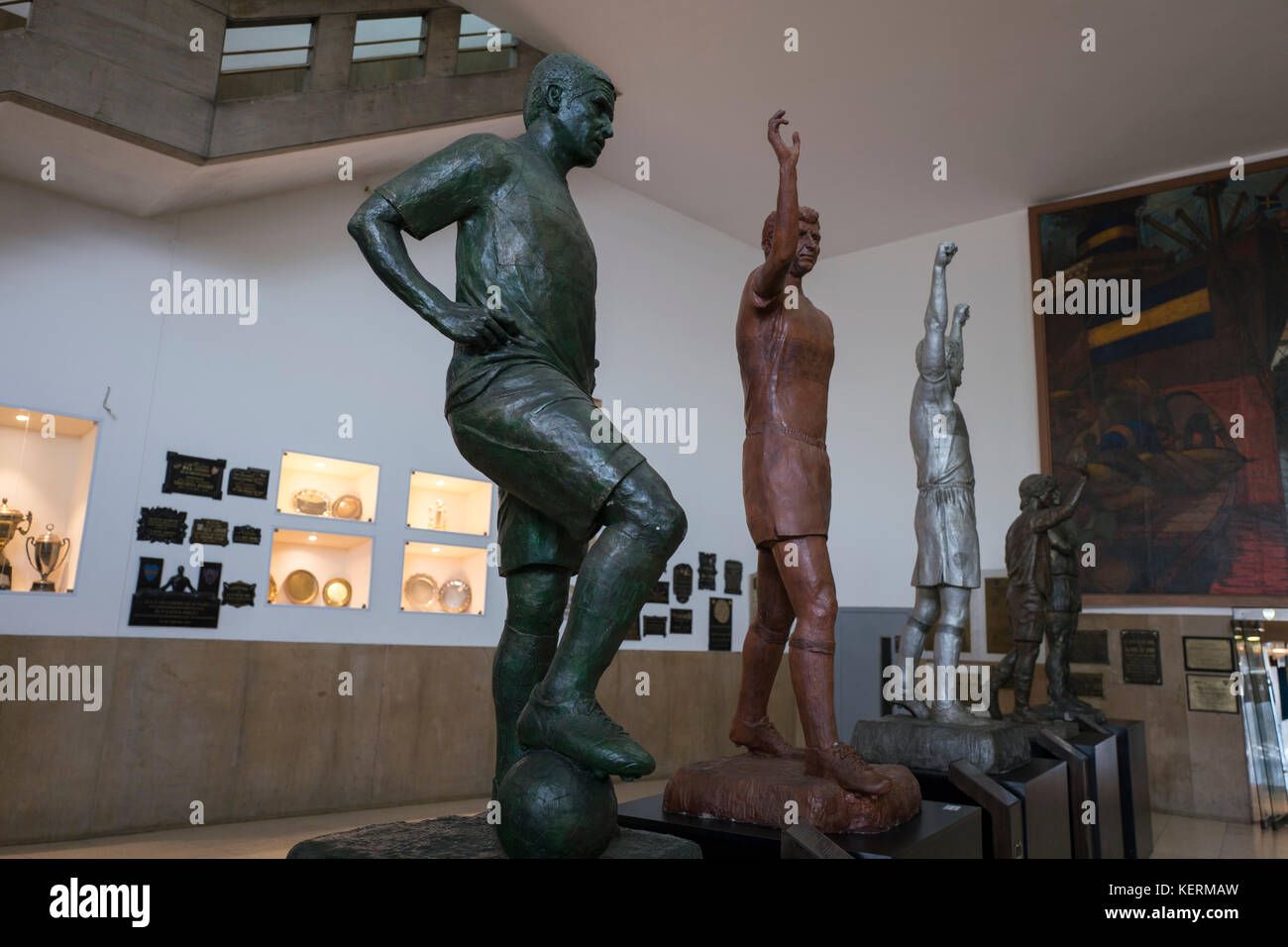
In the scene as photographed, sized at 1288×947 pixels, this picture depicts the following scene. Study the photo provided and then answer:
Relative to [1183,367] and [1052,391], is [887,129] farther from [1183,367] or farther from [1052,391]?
[1183,367]

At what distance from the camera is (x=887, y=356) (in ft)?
32.9

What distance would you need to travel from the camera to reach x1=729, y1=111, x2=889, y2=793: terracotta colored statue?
2.62 meters

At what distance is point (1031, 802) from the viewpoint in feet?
10.6

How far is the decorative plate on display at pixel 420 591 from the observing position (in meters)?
6.64

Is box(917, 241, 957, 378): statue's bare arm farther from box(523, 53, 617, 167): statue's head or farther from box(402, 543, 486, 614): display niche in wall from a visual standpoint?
box(402, 543, 486, 614): display niche in wall

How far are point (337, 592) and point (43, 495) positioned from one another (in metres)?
1.95

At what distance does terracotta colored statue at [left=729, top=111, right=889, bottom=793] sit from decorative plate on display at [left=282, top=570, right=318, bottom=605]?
164 inches

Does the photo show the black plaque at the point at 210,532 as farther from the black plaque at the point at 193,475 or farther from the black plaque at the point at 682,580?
the black plaque at the point at 682,580

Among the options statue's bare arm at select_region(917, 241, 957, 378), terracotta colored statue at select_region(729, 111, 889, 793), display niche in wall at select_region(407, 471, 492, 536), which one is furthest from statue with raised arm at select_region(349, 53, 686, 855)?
display niche in wall at select_region(407, 471, 492, 536)

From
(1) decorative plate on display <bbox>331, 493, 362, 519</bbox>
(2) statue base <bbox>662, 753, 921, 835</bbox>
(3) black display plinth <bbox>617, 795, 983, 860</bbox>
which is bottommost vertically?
(3) black display plinth <bbox>617, 795, 983, 860</bbox>

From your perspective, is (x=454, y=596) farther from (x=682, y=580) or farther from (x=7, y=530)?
(x=7, y=530)

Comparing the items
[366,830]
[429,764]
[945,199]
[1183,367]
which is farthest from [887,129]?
[366,830]

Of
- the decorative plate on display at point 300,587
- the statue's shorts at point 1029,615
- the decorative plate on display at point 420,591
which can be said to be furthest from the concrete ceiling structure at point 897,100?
the statue's shorts at point 1029,615

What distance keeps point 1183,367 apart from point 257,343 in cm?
821
